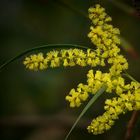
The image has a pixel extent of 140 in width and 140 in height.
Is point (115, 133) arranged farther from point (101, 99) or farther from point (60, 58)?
point (60, 58)

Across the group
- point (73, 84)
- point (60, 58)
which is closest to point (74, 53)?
point (60, 58)

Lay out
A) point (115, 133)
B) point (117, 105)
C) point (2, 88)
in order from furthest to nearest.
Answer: point (2, 88) → point (115, 133) → point (117, 105)

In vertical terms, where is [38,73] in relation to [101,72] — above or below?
above

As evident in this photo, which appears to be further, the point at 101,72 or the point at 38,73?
the point at 38,73

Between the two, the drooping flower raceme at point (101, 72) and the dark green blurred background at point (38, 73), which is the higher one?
the dark green blurred background at point (38, 73)

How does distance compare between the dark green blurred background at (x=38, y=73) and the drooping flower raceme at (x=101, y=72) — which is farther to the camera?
the dark green blurred background at (x=38, y=73)
